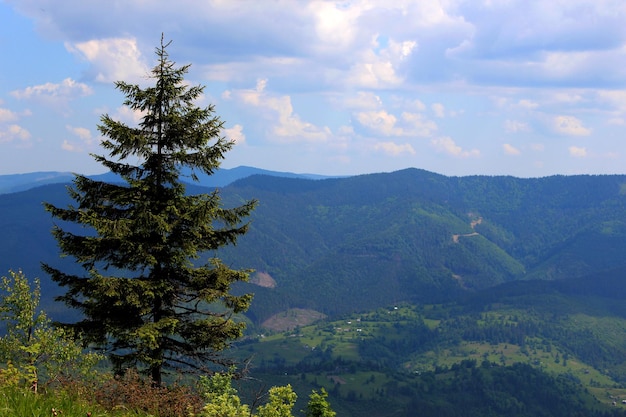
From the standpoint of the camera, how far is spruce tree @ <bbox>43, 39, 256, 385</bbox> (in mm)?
22766

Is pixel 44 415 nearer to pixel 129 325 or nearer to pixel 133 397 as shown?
pixel 133 397

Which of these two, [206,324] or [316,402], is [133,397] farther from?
[316,402]

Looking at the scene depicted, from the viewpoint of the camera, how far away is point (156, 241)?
2414 centimetres

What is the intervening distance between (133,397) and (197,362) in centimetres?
804

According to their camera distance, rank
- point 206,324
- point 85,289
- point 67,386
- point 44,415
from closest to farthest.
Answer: point 44,415 → point 67,386 → point 85,289 → point 206,324

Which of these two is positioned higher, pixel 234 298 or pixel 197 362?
pixel 234 298

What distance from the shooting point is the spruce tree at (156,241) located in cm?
2277

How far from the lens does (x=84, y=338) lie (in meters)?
23.2

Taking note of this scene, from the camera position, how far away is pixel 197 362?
981 inches

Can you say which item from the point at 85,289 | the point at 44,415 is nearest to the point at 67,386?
the point at 44,415

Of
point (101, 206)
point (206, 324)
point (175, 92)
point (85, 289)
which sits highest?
point (175, 92)

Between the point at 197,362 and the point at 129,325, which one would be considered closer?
the point at 129,325

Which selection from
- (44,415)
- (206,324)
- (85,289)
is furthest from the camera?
(206,324)

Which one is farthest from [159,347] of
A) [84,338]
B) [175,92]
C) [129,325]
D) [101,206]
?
[175,92]
